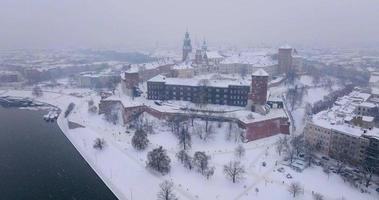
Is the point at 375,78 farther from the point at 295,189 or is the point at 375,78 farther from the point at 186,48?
the point at 295,189

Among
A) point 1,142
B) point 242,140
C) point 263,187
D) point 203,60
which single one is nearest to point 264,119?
point 242,140

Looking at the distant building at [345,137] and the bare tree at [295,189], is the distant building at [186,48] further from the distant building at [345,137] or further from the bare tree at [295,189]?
the bare tree at [295,189]

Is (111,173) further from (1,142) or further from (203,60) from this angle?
(203,60)

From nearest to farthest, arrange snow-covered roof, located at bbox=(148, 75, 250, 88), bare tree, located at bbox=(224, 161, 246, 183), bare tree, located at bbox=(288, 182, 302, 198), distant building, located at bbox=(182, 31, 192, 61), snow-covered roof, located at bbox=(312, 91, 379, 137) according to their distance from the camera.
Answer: bare tree, located at bbox=(288, 182, 302, 198) → bare tree, located at bbox=(224, 161, 246, 183) → snow-covered roof, located at bbox=(312, 91, 379, 137) → snow-covered roof, located at bbox=(148, 75, 250, 88) → distant building, located at bbox=(182, 31, 192, 61)

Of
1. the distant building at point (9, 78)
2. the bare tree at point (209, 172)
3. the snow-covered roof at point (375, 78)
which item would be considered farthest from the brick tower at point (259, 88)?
the distant building at point (9, 78)

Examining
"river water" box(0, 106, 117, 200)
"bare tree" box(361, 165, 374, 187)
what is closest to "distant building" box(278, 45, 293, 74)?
"bare tree" box(361, 165, 374, 187)

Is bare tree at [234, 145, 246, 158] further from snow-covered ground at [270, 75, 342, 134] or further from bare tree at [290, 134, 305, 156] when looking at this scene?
snow-covered ground at [270, 75, 342, 134]

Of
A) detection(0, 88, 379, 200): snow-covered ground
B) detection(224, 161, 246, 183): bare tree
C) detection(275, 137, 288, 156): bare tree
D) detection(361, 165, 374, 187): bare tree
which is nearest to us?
detection(0, 88, 379, 200): snow-covered ground
